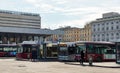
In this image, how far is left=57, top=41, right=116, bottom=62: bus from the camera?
3997cm

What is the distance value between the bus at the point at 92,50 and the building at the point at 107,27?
87.2m

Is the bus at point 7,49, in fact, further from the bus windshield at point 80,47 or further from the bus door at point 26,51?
the bus windshield at point 80,47

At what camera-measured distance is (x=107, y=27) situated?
138250 millimetres

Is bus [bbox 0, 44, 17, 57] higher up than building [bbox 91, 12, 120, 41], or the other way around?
building [bbox 91, 12, 120, 41]

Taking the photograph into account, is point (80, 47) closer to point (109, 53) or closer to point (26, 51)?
point (109, 53)

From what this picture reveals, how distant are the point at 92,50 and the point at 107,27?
99.6 m

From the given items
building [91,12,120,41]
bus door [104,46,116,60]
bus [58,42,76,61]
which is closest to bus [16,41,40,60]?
bus [58,42,76,61]

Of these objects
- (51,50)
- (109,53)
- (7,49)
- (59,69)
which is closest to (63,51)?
(51,50)

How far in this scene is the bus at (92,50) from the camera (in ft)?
131

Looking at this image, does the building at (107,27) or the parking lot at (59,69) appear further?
the building at (107,27)

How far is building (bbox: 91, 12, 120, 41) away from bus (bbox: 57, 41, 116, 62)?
286ft

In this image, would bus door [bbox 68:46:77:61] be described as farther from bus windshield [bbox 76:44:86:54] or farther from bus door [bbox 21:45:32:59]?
bus door [bbox 21:45:32:59]

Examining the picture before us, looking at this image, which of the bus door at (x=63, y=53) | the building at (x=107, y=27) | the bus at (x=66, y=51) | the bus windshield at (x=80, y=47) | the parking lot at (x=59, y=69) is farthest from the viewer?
the building at (x=107, y=27)

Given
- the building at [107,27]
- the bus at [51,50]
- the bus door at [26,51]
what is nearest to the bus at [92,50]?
the bus at [51,50]
